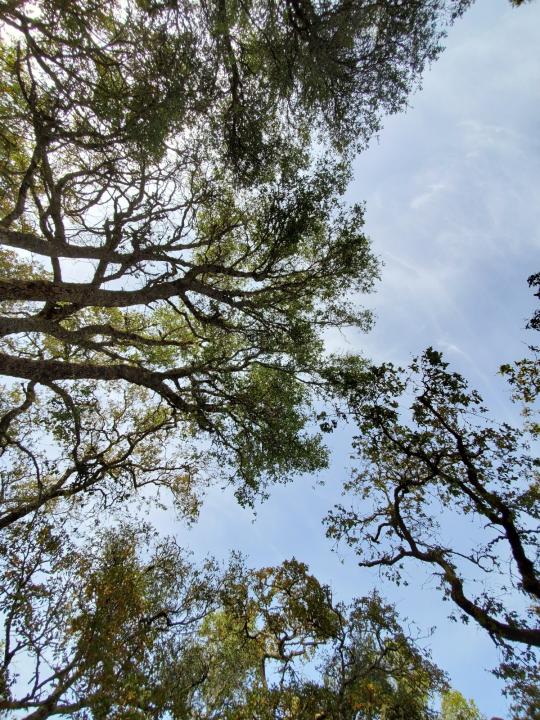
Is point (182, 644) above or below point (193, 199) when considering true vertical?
below

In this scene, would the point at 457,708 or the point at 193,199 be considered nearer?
→ the point at 193,199

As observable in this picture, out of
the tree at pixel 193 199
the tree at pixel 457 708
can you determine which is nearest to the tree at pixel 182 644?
the tree at pixel 193 199

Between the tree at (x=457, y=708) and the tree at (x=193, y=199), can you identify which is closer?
the tree at (x=193, y=199)

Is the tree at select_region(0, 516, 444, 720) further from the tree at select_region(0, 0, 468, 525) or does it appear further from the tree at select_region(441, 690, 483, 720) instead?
the tree at select_region(441, 690, 483, 720)

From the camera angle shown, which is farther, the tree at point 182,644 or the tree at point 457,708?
the tree at point 457,708

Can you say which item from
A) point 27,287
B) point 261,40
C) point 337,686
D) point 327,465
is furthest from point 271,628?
point 261,40

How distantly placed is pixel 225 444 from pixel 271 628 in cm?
594

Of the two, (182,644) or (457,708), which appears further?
(457,708)

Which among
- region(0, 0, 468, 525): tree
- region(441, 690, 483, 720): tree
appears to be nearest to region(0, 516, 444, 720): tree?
region(0, 0, 468, 525): tree

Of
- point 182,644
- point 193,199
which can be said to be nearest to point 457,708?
point 182,644

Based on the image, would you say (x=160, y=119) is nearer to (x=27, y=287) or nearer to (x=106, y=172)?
(x=106, y=172)

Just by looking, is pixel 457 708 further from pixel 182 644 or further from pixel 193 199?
pixel 193 199

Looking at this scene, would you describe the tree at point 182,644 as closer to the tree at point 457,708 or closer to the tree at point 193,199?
the tree at point 193,199

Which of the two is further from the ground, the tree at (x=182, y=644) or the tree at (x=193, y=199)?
the tree at (x=193, y=199)
